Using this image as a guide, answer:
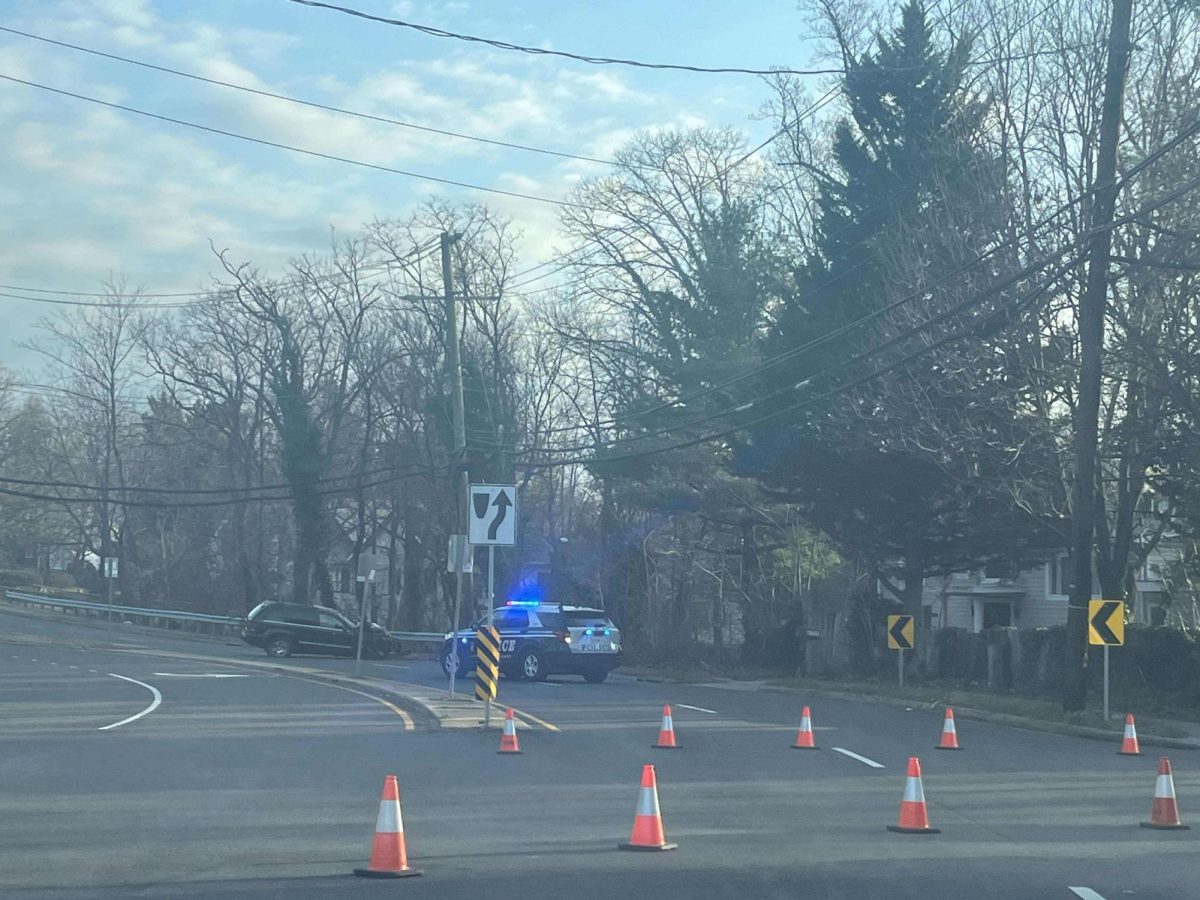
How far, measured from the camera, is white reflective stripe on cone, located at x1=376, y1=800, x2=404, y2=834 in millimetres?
8961

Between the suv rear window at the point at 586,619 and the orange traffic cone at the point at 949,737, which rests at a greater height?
the suv rear window at the point at 586,619

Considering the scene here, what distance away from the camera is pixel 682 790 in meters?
13.6

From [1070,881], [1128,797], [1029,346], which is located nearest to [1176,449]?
[1029,346]

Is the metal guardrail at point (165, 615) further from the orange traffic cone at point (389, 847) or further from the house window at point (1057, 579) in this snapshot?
the orange traffic cone at point (389, 847)

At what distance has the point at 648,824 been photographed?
1008 cm

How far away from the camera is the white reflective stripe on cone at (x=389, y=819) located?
8.96m

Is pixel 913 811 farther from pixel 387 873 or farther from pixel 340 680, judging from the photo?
pixel 340 680

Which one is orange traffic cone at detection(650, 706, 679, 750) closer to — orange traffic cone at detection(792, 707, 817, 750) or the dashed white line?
orange traffic cone at detection(792, 707, 817, 750)

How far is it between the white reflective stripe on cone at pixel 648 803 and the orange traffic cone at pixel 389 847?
6.22 feet

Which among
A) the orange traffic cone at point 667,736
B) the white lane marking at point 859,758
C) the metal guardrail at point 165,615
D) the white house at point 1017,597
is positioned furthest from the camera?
the metal guardrail at point 165,615

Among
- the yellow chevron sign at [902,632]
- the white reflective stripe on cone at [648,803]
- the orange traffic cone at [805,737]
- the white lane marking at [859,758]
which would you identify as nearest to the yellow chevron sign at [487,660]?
the orange traffic cone at [805,737]

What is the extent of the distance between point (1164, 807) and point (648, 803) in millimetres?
4622

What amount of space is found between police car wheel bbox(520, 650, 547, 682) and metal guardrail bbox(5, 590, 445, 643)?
54.4 ft

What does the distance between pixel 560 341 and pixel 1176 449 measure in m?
28.9
